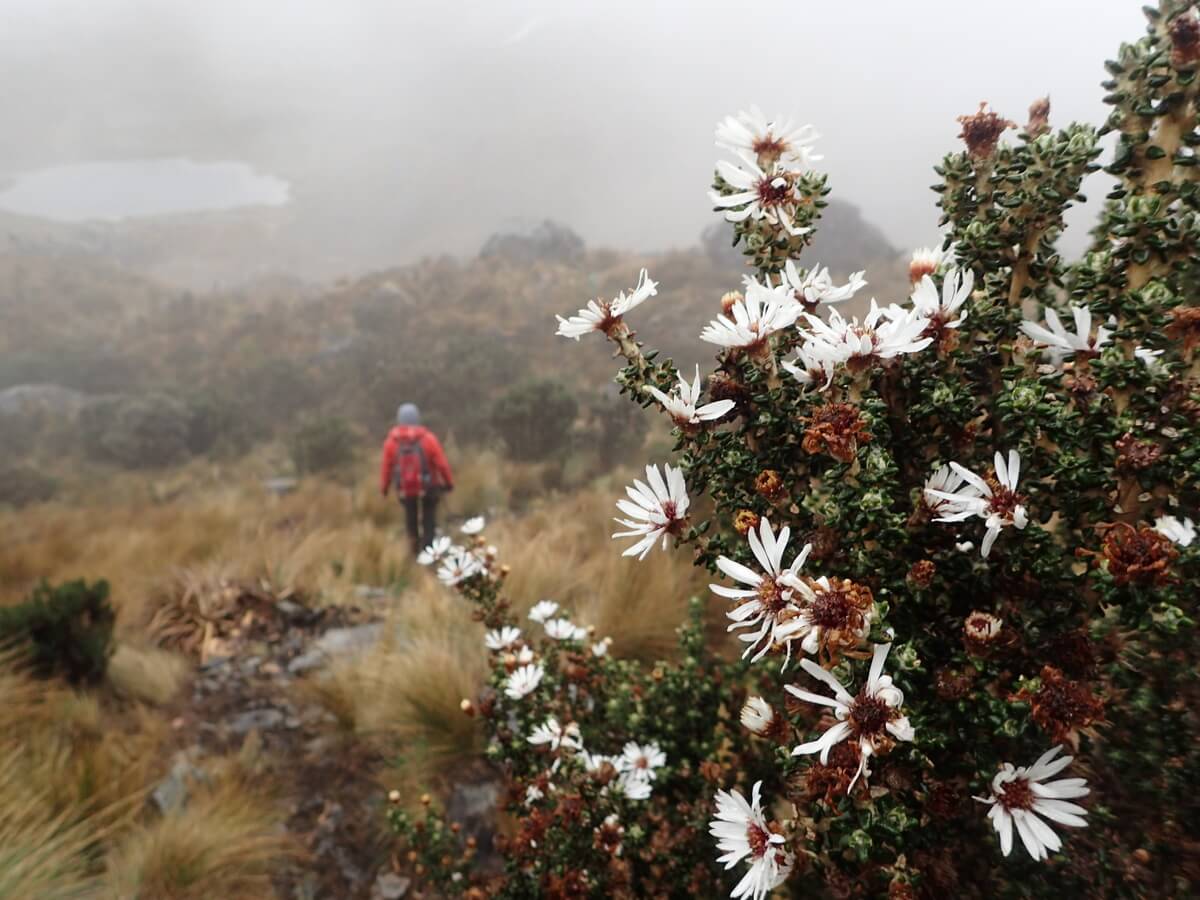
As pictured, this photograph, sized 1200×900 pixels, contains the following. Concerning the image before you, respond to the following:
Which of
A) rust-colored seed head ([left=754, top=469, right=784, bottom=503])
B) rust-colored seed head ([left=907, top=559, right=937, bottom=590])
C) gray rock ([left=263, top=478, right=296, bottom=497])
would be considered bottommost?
rust-colored seed head ([left=907, top=559, right=937, bottom=590])

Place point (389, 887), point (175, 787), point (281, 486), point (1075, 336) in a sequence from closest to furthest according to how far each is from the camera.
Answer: point (1075, 336) → point (389, 887) → point (175, 787) → point (281, 486)

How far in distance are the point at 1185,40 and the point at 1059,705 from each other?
897mm

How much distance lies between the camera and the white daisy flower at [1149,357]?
830mm

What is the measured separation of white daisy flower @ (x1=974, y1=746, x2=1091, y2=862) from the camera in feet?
2.89

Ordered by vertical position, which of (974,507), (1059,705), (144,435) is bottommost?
(1059,705)

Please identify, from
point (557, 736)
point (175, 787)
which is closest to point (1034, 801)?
point (557, 736)

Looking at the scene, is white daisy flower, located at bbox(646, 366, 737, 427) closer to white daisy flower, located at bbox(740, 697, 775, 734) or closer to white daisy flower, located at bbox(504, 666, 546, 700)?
white daisy flower, located at bbox(740, 697, 775, 734)

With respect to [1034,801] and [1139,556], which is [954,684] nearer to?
[1034,801]

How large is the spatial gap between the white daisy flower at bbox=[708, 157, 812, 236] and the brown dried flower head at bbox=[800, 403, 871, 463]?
0.38 m

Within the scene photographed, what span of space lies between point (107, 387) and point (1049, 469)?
74.0 ft

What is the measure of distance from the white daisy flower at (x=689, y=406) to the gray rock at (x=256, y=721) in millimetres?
3468

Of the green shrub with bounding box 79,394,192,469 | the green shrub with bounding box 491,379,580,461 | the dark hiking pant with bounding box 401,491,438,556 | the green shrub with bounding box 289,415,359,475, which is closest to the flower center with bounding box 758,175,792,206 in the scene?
the dark hiking pant with bounding box 401,491,438,556

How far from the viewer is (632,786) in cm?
161

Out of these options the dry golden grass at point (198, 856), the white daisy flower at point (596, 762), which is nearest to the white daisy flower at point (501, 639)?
the white daisy flower at point (596, 762)
